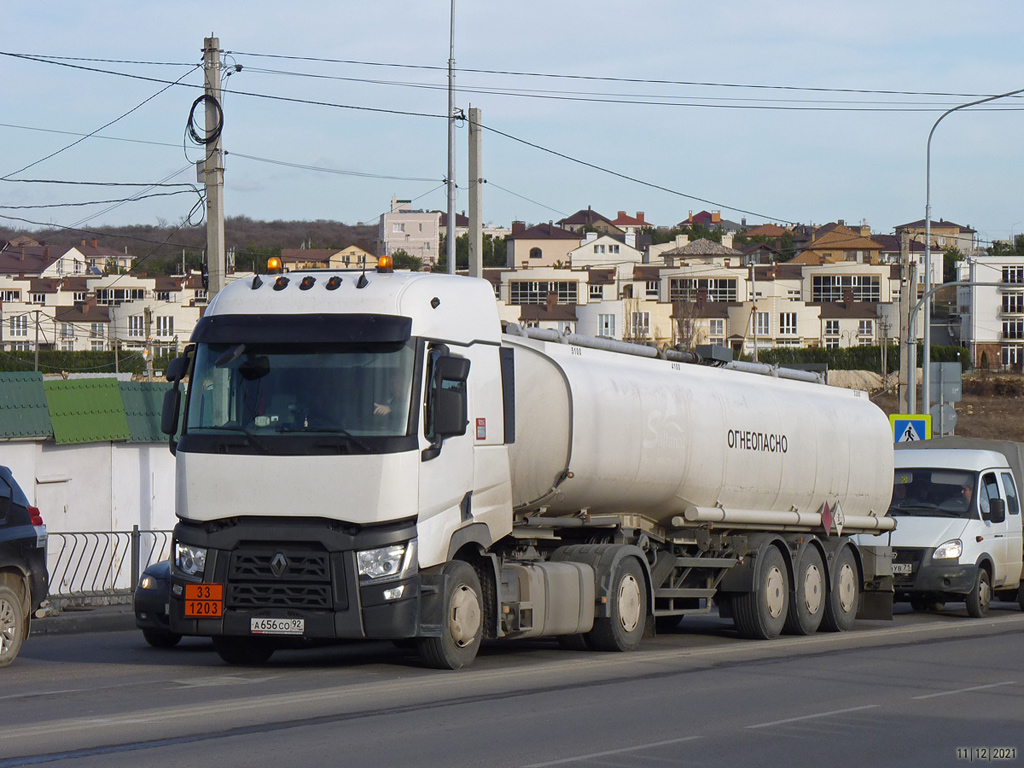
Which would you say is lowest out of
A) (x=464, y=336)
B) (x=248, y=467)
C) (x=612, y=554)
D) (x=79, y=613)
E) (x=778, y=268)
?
(x=79, y=613)

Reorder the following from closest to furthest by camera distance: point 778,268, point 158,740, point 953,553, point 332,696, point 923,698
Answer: point 158,740 → point 332,696 → point 923,698 → point 953,553 → point 778,268

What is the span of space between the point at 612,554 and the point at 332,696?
15.5ft

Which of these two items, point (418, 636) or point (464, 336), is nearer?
point (418, 636)

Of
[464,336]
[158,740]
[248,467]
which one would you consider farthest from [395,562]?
[158,740]

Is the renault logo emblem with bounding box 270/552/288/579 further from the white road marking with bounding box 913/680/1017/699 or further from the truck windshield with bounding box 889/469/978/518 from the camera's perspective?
the truck windshield with bounding box 889/469/978/518

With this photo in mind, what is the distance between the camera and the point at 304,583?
39.2ft

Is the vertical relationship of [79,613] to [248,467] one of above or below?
below

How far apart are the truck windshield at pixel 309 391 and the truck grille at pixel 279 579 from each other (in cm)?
99

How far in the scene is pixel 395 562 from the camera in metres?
11.9

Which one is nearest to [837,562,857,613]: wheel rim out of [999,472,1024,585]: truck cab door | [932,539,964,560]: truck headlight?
[932,539,964,560]: truck headlight

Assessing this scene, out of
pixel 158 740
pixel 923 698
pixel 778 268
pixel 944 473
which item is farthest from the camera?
pixel 778 268

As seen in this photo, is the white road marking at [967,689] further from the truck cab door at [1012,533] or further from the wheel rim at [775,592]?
the truck cab door at [1012,533]

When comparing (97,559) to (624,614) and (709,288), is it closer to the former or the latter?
(624,614)

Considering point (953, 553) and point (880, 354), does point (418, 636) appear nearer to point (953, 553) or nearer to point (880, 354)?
point (953, 553)
